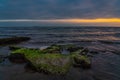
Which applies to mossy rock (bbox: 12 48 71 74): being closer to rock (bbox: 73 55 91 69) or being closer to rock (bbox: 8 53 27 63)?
rock (bbox: 73 55 91 69)

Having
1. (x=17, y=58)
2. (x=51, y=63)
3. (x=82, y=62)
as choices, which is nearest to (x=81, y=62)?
(x=82, y=62)

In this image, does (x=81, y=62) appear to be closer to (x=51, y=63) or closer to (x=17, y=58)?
(x=51, y=63)

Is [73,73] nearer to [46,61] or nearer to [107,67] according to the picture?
[46,61]

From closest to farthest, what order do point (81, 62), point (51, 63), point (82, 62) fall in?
point (51, 63) < point (82, 62) < point (81, 62)

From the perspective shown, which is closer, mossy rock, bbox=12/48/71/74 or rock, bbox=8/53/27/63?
mossy rock, bbox=12/48/71/74

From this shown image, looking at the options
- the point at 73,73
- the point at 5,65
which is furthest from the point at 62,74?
the point at 5,65

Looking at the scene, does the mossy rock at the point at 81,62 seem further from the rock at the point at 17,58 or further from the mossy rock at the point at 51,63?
the rock at the point at 17,58

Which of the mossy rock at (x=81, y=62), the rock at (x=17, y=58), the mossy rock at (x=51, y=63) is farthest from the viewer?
the rock at (x=17, y=58)

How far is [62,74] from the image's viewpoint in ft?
36.9

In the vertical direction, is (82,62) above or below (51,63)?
below

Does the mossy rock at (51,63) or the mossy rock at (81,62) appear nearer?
the mossy rock at (51,63)

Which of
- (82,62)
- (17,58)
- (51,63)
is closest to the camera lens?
(51,63)

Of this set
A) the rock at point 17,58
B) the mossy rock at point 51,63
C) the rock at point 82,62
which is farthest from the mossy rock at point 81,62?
the rock at point 17,58

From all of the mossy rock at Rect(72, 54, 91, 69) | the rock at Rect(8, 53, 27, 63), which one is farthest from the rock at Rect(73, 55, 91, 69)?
the rock at Rect(8, 53, 27, 63)
